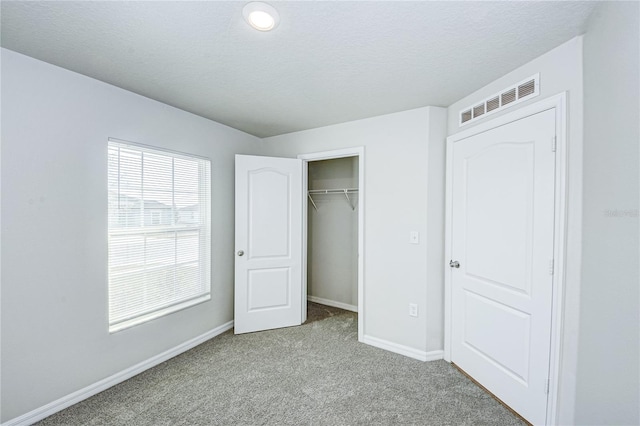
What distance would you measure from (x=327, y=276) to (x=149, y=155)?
2768mm

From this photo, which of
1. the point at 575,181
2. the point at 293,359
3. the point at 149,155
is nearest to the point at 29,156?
the point at 149,155

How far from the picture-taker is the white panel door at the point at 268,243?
10.5ft

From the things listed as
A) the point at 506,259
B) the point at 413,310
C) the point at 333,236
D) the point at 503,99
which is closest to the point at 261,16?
the point at 503,99

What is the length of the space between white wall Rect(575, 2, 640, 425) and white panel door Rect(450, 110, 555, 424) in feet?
0.79

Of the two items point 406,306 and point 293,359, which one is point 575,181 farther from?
point 293,359

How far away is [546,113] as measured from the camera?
1.72 meters

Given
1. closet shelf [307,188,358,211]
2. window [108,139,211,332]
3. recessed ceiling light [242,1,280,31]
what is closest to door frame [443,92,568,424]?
recessed ceiling light [242,1,280,31]

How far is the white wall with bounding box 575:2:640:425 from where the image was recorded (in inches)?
47.1

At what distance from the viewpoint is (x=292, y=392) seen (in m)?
2.16

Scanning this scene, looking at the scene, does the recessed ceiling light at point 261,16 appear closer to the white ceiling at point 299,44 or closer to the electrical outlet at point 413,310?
the white ceiling at point 299,44

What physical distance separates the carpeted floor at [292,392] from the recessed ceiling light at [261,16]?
2352 millimetres

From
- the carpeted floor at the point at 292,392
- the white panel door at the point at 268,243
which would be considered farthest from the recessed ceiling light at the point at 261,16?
the carpeted floor at the point at 292,392

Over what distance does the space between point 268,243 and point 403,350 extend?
178cm

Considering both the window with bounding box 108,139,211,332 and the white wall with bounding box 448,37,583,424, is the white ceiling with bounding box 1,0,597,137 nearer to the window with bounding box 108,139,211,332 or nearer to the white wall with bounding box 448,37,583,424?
the white wall with bounding box 448,37,583,424
